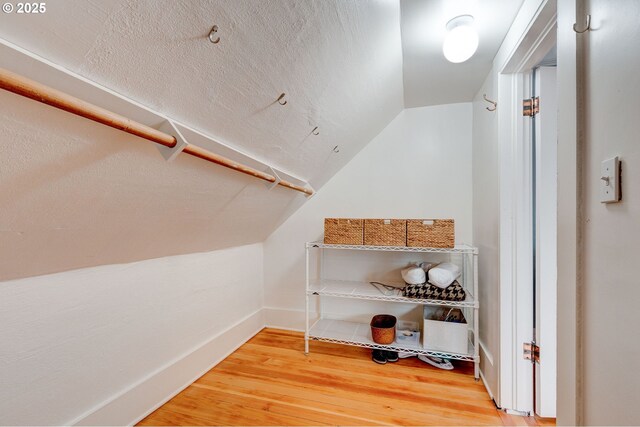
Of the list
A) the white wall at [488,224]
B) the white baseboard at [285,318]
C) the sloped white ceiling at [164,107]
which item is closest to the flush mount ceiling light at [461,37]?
the sloped white ceiling at [164,107]

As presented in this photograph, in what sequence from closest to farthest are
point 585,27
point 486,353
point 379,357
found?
point 585,27, point 486,353, point 379,357

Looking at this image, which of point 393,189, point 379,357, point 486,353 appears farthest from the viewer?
point 393,189

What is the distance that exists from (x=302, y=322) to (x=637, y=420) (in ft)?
7.02

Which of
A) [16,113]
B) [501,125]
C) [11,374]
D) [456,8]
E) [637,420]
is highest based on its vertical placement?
[456,8]

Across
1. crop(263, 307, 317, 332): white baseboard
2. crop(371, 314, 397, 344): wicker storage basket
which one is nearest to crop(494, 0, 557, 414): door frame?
crop(371, 314, 397, 344): wicker storage basket

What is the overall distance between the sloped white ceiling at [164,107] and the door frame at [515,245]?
27.0 inches

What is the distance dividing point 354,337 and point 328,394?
1.70 ft

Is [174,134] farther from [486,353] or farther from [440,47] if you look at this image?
[486,353]

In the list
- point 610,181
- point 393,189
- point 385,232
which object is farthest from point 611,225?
point 393,189

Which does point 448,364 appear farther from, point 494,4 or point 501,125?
point 494,4

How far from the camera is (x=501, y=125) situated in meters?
1.52

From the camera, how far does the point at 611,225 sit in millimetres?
684

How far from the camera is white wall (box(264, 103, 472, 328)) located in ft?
7.23

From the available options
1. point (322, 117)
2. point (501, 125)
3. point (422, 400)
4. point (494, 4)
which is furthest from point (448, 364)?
point (494, 4)
